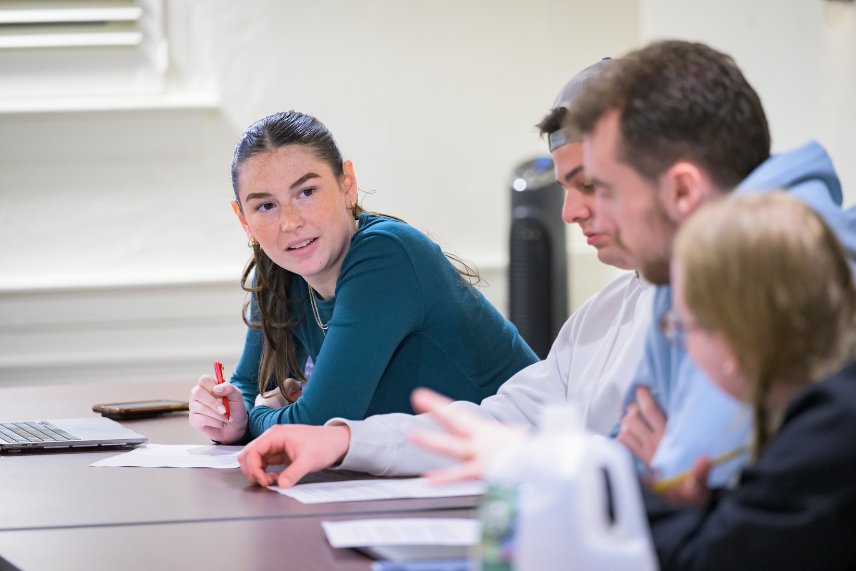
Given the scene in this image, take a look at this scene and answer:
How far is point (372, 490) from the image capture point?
3.78ft

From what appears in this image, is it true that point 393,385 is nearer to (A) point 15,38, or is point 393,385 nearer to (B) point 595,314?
(B) point 595,314

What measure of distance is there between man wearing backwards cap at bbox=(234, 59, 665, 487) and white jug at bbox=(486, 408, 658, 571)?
55 cm

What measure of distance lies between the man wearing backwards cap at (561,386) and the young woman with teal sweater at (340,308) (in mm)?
169

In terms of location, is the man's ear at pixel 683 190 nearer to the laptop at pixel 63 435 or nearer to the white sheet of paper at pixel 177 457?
the white sheet of paper at pixel 177 457

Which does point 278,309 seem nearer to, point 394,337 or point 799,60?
point 394,337

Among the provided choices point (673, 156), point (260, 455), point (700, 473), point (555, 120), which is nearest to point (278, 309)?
point (260, 455)

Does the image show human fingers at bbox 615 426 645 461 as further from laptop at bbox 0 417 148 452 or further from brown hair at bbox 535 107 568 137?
laptop at bbox 0 417 148 452

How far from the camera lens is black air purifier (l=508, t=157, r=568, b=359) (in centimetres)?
328

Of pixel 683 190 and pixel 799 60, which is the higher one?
pixel 799 60

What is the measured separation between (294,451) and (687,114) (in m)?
0.68

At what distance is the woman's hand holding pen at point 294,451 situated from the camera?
3.86ft

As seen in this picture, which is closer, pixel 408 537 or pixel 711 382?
pixel 711 382

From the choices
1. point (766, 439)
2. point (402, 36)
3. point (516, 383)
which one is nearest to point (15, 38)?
point (402, 36)

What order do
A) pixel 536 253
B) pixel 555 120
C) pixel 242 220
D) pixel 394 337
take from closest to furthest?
1. pixel 555 120
2. pixel 394 337
3. pixel 242 220
4. pixel 536 253
